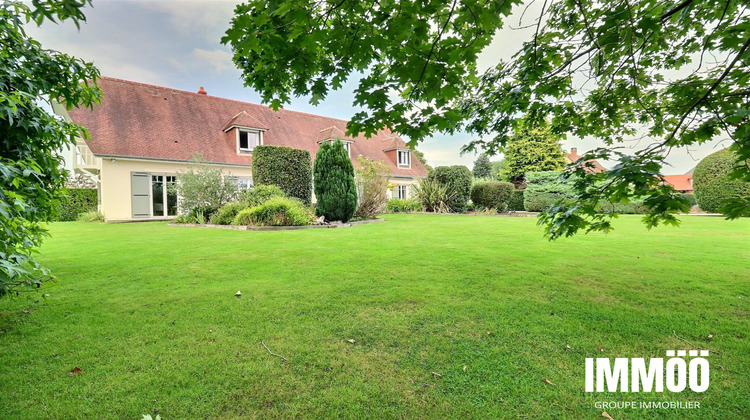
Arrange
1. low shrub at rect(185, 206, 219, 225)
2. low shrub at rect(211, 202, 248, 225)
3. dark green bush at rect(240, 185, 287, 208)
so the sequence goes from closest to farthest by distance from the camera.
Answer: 1. low shrub at rect(211, 202, 248, 225)
2. dark green bush at rect(240, 185, 287, 208)
3. low shrub at rect(185, 206, 219, 225)

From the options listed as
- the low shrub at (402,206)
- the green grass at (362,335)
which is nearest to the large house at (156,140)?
the low shrub at (402,206)

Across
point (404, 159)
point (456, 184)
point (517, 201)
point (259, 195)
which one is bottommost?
point (517, 201)

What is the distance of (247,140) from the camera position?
17516mm

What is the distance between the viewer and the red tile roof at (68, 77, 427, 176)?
14094mm

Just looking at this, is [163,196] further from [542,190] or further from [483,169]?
[483,169]

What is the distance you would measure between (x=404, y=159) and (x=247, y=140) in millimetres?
11620

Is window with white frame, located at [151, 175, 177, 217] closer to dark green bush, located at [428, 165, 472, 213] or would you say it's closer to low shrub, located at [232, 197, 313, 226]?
low shrub, located at [232, 197, 313, 226]

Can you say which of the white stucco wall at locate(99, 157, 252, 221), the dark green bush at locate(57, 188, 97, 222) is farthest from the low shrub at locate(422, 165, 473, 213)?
the dark green bush at locate(57, 188, 97, 222)

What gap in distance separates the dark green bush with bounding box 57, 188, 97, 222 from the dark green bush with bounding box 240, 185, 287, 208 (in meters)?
10.1

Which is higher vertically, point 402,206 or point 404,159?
point 404,159

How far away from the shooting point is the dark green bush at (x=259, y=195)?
11.3 m

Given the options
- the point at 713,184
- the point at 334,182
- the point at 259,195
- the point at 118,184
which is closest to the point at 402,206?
the point at 334,182

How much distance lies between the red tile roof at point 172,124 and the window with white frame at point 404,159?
4.00m

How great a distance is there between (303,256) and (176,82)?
17833 mm
